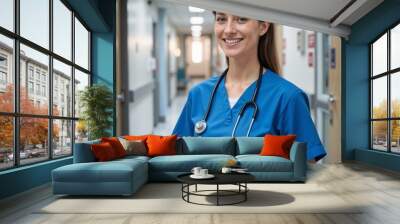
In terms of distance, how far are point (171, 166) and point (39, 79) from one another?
7.00 ft

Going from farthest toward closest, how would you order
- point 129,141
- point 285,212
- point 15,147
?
1. point 129,141
2. point 15,147
3. point 285,212

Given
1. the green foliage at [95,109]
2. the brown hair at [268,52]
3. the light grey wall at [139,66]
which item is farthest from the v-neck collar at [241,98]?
the light grey wall at [139,66]

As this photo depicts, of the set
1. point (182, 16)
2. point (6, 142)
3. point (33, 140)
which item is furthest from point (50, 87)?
point (182, 16)

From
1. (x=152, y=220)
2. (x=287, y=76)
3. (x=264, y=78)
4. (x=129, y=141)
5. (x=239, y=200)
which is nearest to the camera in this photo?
(x=152, y=220)

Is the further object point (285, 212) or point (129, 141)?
point (129, 141)

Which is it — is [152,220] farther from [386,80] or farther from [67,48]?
[386,80]

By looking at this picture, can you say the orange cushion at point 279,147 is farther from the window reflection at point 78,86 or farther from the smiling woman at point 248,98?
the window reflection at point 78,86

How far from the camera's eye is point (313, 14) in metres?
8.00

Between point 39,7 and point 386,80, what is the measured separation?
5983 millimetres

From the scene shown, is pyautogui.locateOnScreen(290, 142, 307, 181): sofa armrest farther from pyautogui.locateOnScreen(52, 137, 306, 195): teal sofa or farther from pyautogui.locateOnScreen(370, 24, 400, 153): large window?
pyautogui.locateOnScreen(370, 24, 400, 153): large window

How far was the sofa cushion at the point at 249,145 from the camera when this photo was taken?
256 inches

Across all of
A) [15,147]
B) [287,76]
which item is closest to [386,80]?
[15,147]

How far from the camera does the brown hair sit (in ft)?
26.6

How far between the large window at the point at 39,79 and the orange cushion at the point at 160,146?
1.43 metres
